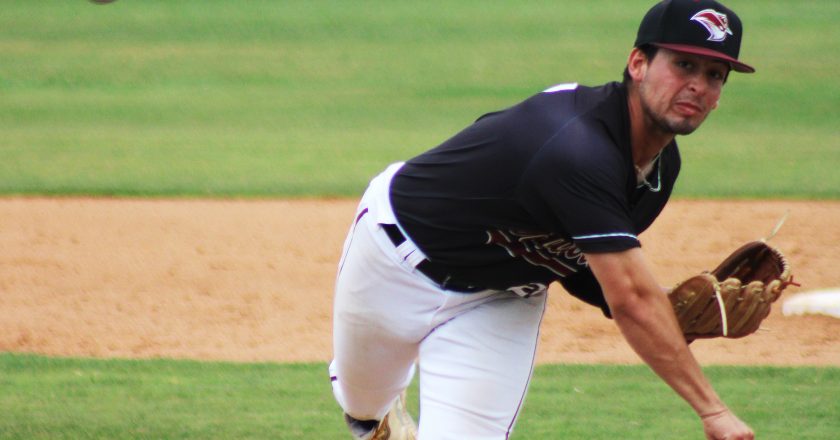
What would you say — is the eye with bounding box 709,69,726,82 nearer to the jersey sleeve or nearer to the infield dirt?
the jersey sleeve

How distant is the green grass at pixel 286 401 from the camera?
188 inches

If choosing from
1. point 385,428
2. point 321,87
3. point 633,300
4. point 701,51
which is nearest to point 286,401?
point 385,428

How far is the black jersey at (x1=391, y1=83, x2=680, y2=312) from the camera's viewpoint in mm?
3027

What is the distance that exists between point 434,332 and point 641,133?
0.86 m

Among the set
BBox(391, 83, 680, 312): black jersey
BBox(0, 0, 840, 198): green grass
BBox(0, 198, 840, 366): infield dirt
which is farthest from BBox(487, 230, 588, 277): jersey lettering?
BBox(0, 0, 840, 198): green grass

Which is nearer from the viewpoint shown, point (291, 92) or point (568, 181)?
point (568, 181)

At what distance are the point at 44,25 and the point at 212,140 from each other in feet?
25.4

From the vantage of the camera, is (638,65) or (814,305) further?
(814,305)

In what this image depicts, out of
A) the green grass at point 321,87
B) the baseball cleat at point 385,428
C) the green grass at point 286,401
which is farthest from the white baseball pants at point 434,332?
the green grass at point 321,87

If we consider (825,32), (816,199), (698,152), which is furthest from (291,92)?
(825,32)

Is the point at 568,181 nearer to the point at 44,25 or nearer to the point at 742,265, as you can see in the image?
the point at 742,265

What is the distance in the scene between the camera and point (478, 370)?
3.46m

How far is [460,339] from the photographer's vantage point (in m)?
3.50

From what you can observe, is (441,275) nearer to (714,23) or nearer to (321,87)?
(714,23)
